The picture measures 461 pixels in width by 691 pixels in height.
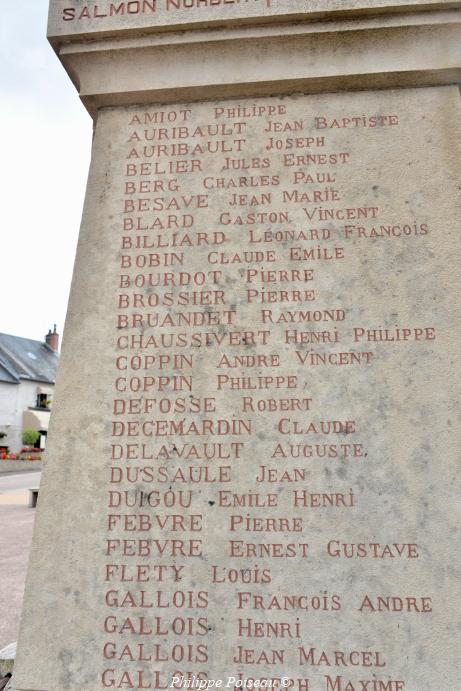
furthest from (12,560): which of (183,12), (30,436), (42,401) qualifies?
(42,401)

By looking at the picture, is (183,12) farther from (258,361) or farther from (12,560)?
(12,560)

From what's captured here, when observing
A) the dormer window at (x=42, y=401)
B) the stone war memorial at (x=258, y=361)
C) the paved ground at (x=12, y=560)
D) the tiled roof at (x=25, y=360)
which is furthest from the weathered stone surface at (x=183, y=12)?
the dormer window at (x=42, y=401)

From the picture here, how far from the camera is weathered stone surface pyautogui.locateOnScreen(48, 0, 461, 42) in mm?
2967

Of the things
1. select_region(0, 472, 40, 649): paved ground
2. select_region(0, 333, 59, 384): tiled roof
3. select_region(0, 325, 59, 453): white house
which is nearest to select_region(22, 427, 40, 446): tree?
select_region(0, 325, 59, 453): white house

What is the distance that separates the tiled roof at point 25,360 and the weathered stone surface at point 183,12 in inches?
1588

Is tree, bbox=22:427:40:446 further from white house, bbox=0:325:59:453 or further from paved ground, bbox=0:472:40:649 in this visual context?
paved ground, bbox=0:472:40:649

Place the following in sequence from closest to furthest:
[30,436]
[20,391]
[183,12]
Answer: [183,12] < [30,436] < [20,391]

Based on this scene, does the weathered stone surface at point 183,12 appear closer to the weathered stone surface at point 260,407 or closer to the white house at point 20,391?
the weathered stone surface at point 260,407

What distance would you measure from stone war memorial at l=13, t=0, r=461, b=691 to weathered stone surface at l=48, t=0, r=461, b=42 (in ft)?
0.05

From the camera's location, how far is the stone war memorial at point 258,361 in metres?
2.31

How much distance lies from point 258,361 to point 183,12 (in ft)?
6.46

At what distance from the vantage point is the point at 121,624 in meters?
2.36

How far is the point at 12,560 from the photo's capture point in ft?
25.8

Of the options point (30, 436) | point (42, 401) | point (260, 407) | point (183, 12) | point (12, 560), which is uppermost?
point (42, 401)
